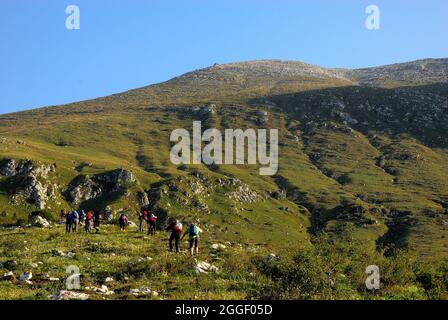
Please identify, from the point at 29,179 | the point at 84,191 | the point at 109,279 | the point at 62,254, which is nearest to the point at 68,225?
the point at 62,254

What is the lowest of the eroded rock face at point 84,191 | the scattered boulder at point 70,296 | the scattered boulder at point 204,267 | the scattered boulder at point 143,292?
the eroded rock face at point 84,191

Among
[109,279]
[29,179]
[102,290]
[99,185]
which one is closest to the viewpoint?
[102,290]

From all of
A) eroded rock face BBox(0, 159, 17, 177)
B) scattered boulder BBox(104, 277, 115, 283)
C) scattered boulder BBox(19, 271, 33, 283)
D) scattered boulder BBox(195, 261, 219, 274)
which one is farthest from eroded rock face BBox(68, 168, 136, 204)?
scattered boulder BBox(104, 277, 115, 283)

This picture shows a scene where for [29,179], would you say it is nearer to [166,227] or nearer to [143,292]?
[166,227]

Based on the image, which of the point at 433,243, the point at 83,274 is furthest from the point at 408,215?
the point at 83,274

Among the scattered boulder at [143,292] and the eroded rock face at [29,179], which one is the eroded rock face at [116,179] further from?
the scattered boulder at [143,292]

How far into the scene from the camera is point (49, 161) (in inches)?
7549

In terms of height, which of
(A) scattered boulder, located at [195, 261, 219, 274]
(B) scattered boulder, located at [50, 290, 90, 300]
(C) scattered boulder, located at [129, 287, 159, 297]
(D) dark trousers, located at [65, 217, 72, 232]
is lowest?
(D) dark trousers, located at [65, 217, 72, 232]

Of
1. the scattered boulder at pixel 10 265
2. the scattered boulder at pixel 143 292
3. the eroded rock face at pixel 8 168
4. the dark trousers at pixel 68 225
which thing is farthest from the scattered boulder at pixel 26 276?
the eroded rock face at pixel 8 168

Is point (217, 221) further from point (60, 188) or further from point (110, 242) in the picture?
point (110, 242)

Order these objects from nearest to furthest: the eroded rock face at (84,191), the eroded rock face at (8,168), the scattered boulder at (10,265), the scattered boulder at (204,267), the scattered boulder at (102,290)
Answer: the scattered boulder at (102,290) → the scattered boulder at (10,265) → the scattered boulder at (204,267) → the eroded rock face at (84,191) → the eroded rock face at (8,168)

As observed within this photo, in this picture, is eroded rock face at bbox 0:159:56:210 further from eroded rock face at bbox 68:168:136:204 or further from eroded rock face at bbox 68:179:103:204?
eroded rock face at bbox 68:168:136:204

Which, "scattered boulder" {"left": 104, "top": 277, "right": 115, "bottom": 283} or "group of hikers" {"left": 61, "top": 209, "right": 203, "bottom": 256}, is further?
"group of hikers" {"left": 61, "top": 209, "right": 203, "bottom": 256}
